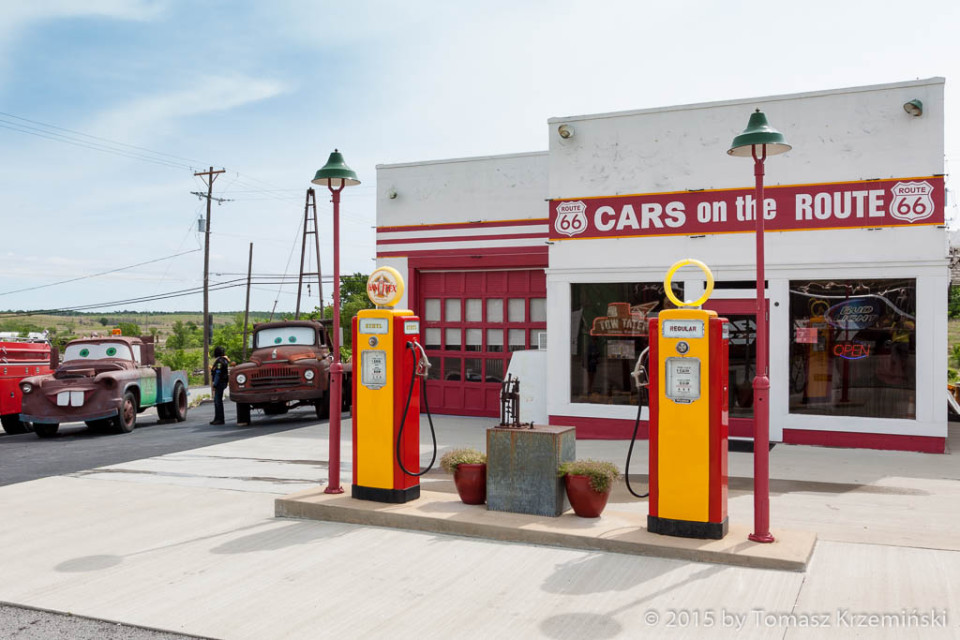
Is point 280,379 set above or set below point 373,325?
below

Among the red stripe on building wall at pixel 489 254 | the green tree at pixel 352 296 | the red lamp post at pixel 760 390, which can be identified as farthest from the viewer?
the green tree at pixel 352 296

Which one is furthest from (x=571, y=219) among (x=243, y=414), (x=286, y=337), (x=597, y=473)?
(x=243, y=414)

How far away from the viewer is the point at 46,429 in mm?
15414

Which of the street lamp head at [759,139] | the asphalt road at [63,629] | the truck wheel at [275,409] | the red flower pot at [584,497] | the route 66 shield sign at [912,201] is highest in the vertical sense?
the route 66 shield sign at [912,201]

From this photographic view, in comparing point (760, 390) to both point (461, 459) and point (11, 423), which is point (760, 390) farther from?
point (11, 423)

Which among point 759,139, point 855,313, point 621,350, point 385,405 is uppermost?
point 759,139

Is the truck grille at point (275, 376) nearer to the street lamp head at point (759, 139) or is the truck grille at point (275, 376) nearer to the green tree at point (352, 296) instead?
the street lamp head at point (759, 139)

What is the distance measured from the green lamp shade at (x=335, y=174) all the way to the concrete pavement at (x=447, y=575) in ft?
10.2

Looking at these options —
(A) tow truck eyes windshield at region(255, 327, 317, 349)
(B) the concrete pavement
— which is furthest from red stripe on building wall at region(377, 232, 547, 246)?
(B) the concrete pavement

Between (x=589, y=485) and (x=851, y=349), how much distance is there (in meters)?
6.12

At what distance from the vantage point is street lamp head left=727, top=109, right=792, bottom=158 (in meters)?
5.99

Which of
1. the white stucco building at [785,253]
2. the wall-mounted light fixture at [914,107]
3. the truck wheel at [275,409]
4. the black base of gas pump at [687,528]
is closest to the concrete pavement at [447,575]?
the black base of gas pump at [687,528]

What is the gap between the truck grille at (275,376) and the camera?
16.2m

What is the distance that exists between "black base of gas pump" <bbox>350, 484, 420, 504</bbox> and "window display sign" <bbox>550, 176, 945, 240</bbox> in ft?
18.7
